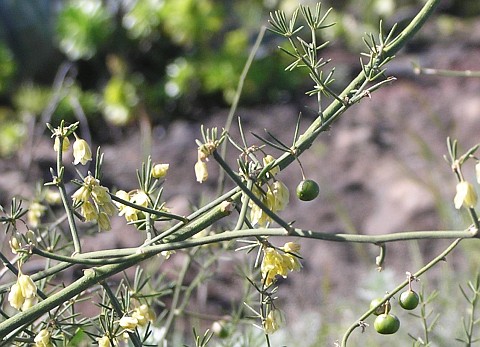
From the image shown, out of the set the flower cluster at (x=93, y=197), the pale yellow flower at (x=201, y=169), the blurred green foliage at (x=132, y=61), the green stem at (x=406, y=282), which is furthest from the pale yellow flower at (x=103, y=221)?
the blurred green foliage at (x=132, y=61)

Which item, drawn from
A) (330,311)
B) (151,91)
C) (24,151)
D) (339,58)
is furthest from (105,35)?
(330,311)

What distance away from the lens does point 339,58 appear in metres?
4.24

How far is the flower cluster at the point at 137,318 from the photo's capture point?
32.7 inches

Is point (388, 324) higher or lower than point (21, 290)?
higher

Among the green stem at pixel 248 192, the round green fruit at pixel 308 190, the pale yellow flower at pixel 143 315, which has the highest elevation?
the round green fruit at pixel 308 190


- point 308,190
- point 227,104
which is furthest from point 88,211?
point 227,104

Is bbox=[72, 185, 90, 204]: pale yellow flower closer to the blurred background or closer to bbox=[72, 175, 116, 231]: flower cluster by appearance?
bbox=[72, 175, 116, 231]: flower cluster

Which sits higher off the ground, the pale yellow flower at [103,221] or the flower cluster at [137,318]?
the pale yellow flower at [103,221]

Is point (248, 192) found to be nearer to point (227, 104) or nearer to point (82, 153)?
point (82, 153)

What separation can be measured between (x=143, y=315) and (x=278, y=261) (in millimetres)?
184

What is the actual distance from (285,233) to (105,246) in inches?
85.8

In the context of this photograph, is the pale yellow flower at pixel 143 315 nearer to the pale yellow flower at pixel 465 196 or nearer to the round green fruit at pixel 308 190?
the round green fruit at pixel 308 190

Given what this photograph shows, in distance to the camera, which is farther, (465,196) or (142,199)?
(142,199)

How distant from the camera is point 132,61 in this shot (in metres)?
4.05
